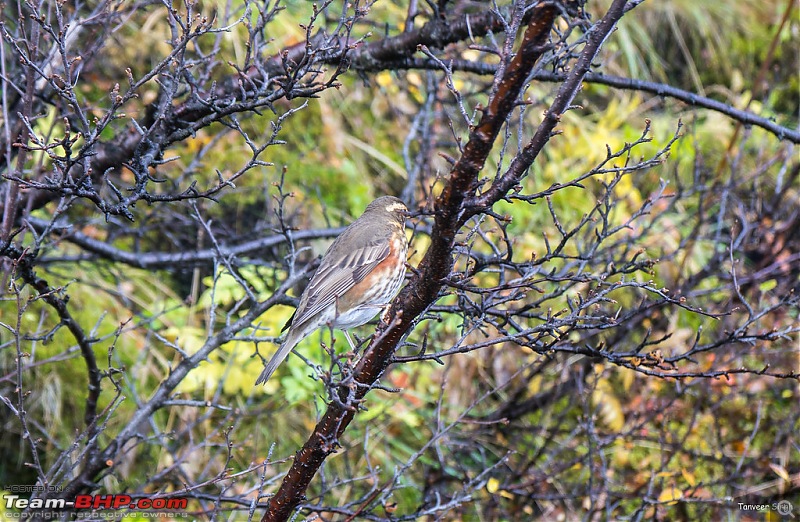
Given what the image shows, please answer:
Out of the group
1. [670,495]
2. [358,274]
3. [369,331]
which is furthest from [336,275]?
[670,495]

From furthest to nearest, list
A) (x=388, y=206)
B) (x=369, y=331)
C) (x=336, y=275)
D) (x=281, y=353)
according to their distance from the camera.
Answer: (x=369, y=331)
(x=388, y=206)
(x=336, y=275)
(x=281, y=353)

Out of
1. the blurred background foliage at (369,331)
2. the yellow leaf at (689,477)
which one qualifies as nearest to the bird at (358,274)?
the blurred background foliage at (369,331)

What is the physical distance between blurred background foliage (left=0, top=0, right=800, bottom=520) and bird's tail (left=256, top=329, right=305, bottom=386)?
50 cm

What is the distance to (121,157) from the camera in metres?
3.34

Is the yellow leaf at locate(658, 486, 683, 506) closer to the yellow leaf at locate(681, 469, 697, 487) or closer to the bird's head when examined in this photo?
the yellow leaf at locate(681, 469, 697, 487)

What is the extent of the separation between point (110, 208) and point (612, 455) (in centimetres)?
436

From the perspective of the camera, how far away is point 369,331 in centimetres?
508

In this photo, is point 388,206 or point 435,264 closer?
point 435,264

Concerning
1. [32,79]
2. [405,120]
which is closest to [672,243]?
[405,120]

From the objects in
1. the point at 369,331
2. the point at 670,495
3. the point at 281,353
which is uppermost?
the point at 369,331

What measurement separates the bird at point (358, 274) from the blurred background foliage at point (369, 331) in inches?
16.4

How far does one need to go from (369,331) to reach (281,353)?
1725 millimetres

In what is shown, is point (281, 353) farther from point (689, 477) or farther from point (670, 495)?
point (689, 477)

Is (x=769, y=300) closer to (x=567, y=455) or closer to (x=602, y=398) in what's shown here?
(x=602, y=398)
